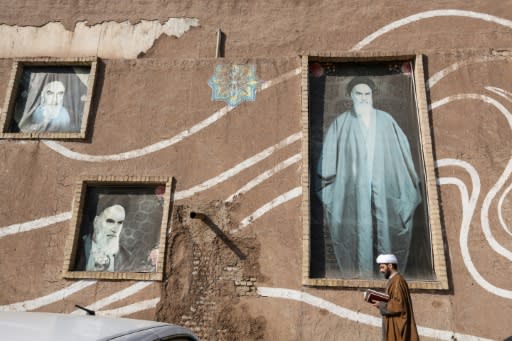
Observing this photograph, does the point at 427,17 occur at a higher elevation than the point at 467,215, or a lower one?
higher

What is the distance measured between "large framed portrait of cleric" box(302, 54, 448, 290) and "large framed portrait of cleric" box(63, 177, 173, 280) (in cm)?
247

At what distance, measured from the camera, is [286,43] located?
27.4ft

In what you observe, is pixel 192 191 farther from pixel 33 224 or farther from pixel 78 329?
pixel 78 329

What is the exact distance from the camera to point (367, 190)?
7.32 m

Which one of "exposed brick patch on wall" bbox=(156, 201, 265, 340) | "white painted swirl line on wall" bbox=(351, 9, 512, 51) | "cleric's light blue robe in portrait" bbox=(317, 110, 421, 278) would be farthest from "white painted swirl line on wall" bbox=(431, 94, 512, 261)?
"exposed brick patch on wall" bbox=(156, 201, 265, 340)

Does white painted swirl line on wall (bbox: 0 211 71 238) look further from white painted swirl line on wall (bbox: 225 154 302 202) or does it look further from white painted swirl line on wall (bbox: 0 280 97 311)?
white painted swirl line on wall (bbox: 225 154 302 202)

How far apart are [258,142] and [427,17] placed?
163 inches

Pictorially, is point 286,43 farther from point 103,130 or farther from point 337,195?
point 103,130

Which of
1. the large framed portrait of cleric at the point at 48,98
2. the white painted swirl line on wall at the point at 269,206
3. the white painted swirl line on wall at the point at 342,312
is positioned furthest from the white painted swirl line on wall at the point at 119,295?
the large framed portrait of cleric at the point at 48,98

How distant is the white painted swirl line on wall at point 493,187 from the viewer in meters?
6.71

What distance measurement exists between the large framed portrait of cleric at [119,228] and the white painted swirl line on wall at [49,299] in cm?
16

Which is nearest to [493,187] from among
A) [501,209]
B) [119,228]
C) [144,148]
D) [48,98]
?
[501,209]

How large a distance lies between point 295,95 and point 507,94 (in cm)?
370

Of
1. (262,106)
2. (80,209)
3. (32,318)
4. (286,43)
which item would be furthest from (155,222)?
(32,318)
